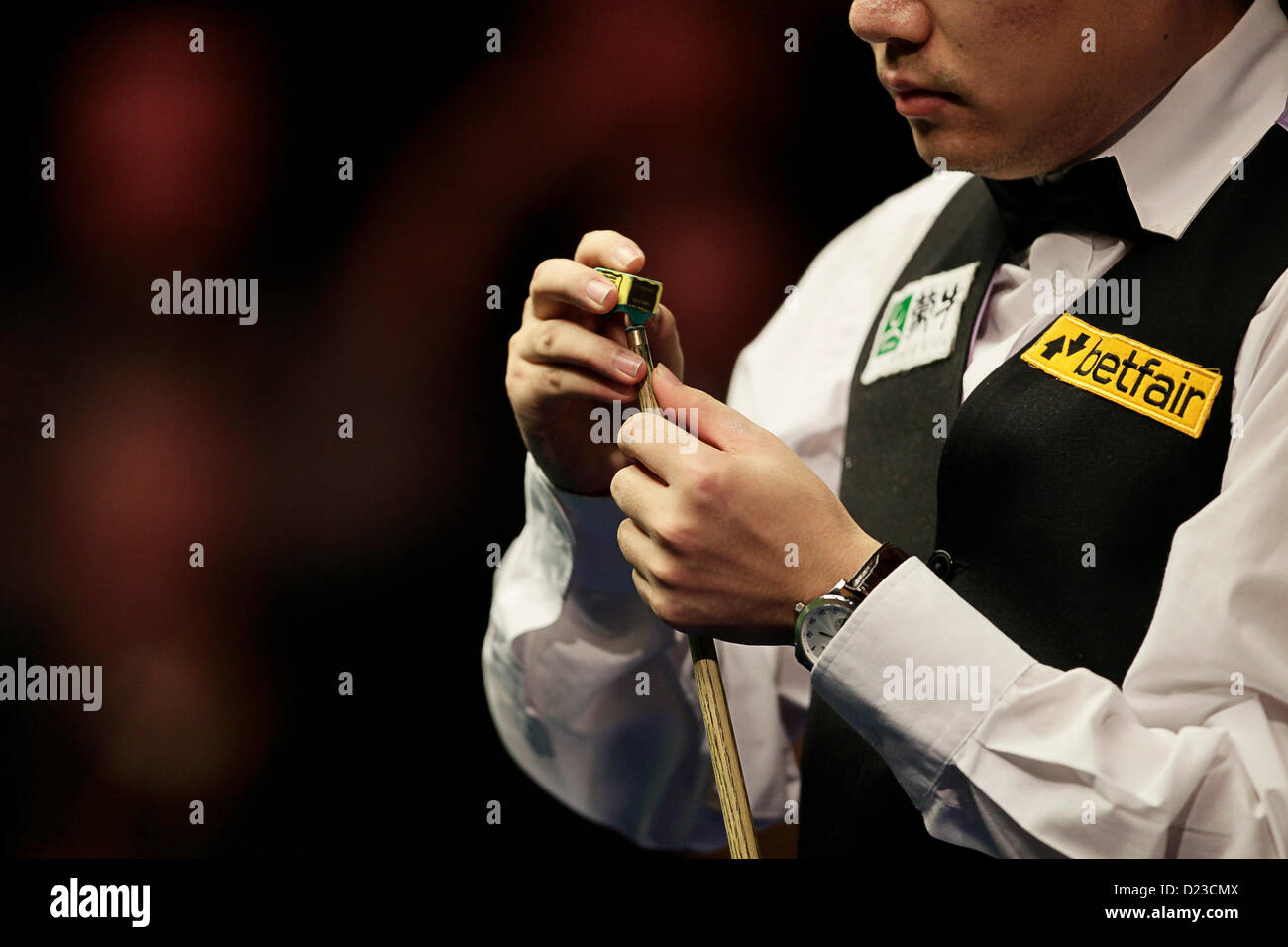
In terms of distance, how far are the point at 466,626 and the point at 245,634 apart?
33 centimetres

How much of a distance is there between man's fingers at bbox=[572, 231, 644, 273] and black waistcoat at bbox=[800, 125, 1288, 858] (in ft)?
1.11

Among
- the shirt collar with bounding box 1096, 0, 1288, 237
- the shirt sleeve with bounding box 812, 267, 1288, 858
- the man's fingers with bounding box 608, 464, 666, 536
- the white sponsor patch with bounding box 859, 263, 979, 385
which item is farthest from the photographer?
the white sponsor patch with bounding box 859, 263, 979, 385

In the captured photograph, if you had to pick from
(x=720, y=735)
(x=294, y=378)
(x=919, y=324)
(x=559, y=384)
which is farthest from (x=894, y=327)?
(x=294, y=378)

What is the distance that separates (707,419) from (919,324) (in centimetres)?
40

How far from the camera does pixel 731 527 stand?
39.0 inches

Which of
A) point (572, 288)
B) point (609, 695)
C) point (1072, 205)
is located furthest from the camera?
point (609, 695)

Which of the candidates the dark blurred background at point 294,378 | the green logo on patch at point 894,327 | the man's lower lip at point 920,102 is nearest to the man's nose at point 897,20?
the man's lower lip at point 920,102

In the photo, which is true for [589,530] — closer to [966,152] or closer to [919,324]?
[919,324]

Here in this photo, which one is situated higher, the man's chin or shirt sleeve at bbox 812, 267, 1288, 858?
the man's chin

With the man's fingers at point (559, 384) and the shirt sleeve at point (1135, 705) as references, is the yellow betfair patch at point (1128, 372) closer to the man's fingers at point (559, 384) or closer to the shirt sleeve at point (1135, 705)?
the shirt sleeve at point (1135, 705)

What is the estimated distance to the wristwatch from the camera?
99cm

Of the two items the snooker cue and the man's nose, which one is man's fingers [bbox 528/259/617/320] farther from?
the man's nose

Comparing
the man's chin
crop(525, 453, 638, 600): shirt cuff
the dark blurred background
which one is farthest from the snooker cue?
the dark blurred background
